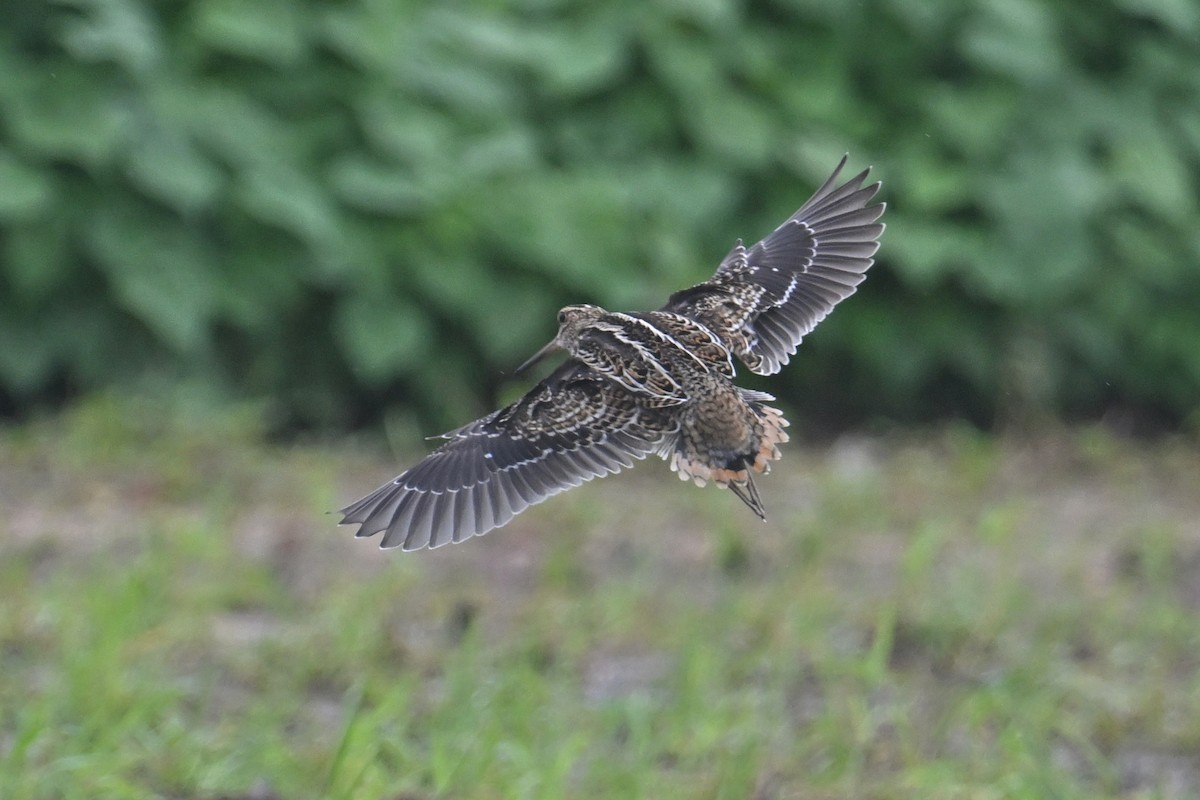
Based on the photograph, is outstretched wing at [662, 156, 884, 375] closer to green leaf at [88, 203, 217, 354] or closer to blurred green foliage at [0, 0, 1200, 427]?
blurred green foliage at [0, 0, 1200, 427]

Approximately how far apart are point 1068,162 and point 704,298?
375cm

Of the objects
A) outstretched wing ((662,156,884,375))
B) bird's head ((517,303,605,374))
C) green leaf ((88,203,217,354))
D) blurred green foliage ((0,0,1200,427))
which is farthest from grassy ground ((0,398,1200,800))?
bird's head ((517,303,605,374))

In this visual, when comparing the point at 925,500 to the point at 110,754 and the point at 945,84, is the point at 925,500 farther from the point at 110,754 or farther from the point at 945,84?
the point at 110,754

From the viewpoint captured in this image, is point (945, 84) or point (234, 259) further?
point (945, 84)

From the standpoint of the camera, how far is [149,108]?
533 cm

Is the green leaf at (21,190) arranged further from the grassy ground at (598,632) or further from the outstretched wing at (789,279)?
the outstretched wing at (789,279)

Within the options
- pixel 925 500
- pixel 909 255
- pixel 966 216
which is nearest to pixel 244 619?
pixel 925 500

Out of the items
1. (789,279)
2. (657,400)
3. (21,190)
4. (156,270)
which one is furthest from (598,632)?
(21,190)

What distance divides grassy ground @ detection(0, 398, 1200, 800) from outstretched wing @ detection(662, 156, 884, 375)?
3.43 ft

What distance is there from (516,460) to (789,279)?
532mm

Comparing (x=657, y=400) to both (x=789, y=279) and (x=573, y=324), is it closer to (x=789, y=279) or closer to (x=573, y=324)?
(x=573, y=324)

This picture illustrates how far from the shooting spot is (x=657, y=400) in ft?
7.07

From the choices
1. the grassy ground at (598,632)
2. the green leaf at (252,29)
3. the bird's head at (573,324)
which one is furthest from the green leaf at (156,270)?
the bird's head at (573,324)

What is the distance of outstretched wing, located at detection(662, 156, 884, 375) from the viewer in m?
2.42
